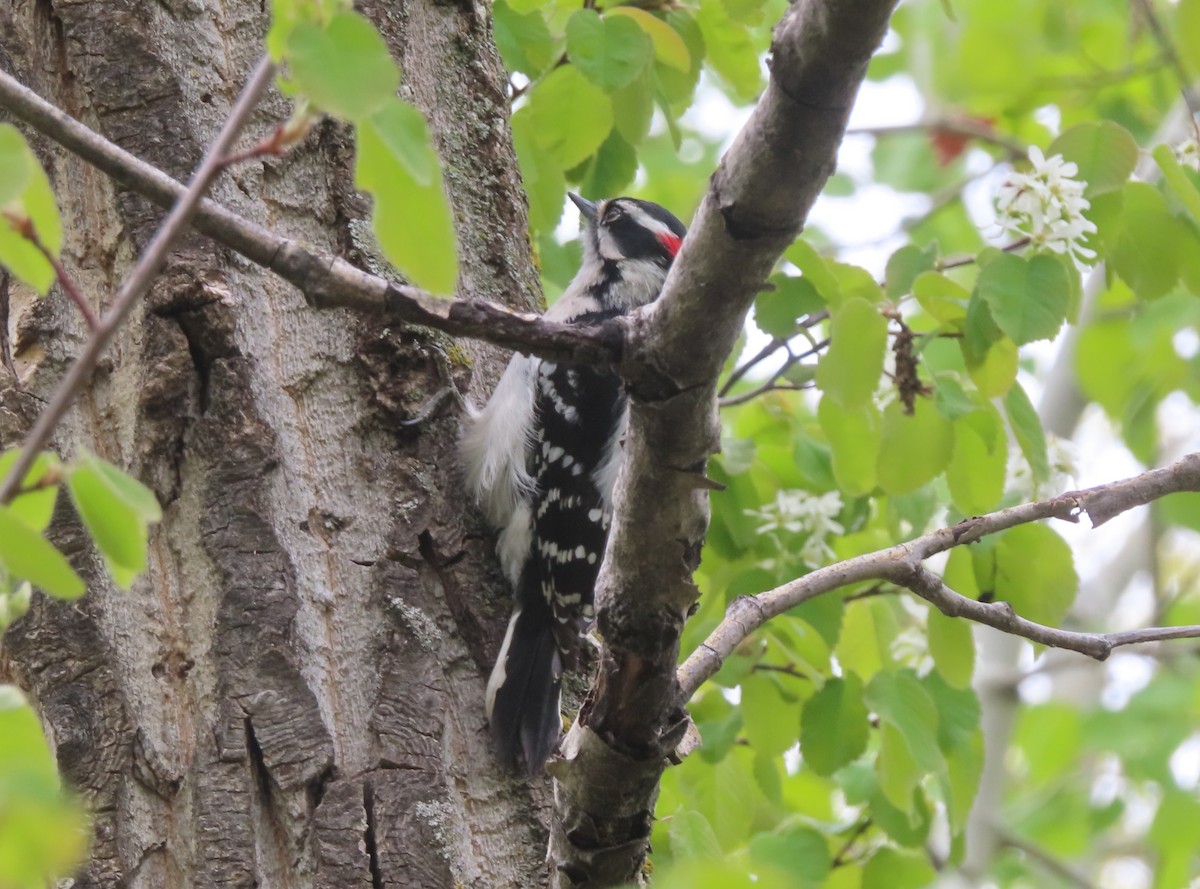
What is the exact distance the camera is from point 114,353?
2.07 metres

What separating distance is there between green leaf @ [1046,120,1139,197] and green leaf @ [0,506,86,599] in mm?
1936

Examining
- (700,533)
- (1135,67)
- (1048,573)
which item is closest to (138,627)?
(700,533)

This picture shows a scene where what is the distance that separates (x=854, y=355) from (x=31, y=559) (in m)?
1.52

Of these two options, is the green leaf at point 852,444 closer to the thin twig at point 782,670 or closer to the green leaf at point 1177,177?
the thin twig at point 782,670

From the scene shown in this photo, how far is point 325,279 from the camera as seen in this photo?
140cm

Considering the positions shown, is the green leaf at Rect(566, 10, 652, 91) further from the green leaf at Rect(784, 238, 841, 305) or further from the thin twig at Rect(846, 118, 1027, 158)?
the thin twig at Rect(846, 118, 1027, 158)

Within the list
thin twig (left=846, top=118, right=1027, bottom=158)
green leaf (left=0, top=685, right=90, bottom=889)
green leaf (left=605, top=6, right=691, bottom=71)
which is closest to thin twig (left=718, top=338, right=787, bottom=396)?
green leaf (left=605, top=6, right=691, bottom=71)

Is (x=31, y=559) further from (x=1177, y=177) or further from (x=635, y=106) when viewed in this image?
(x=1177, y=177)

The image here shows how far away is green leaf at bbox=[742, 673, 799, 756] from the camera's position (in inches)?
109

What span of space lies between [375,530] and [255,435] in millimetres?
252

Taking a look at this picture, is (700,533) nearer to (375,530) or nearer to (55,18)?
(375,530)

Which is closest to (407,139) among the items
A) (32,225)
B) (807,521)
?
(32,225)

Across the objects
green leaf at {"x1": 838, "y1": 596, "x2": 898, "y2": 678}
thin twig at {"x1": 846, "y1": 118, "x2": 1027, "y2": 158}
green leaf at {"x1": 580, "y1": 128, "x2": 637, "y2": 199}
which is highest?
thin twig at {"x1": 846, "y1": 118, "x2": 1027, "y2": 158}

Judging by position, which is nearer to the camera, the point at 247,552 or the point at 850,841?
the point at 247,552
